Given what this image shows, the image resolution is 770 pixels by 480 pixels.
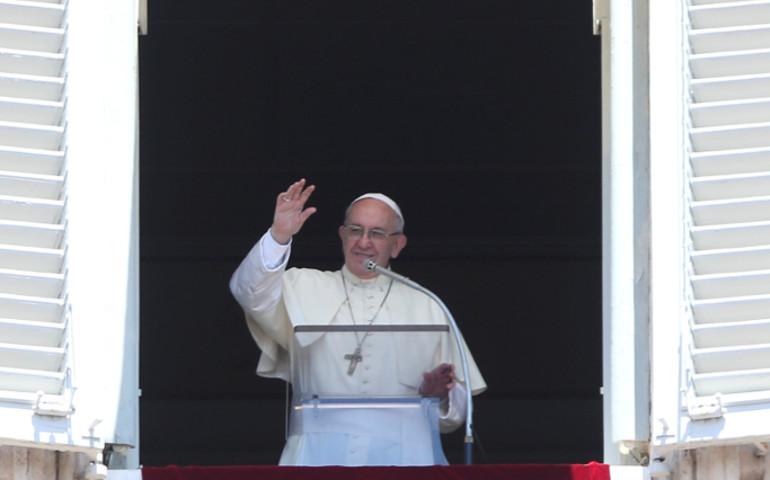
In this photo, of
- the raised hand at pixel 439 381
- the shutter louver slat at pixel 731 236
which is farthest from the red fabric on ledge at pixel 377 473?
the raised hand at pixel 439 381

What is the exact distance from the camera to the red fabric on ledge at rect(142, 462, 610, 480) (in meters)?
4.58

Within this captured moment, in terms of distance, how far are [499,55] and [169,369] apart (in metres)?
1.67

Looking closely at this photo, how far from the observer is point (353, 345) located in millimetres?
5441

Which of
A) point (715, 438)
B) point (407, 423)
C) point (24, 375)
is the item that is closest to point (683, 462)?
point (715, 438)

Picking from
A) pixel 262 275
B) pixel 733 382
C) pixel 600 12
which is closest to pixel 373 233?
pixel 262 275

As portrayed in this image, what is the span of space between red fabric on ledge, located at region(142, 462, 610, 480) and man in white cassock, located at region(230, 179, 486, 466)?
383mm

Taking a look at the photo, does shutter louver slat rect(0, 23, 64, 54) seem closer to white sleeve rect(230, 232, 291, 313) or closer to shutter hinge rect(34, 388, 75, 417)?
shutter hinge rect(34, 388, 75, 417)

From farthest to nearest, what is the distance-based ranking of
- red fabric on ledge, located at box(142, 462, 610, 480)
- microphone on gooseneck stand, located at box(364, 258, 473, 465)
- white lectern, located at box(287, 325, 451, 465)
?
white lectern, located at box(287, 325, 451, 465), microphone on gooseneck stand, located at box(364, 258, 473, 465), red fabric on ledge, located at box(142, 462, 610, 480)

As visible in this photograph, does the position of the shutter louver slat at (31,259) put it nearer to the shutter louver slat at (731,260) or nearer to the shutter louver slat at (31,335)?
the shutter louver slat at (31,335)

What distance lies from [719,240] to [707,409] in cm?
38

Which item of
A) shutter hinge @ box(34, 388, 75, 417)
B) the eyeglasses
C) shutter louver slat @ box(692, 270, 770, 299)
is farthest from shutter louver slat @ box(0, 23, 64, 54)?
shutter louver slat @ box(692, 270, 770, 299)

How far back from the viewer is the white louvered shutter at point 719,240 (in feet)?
14.5

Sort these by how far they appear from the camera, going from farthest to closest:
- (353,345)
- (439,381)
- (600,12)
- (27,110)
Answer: (353,345)
(439,381)
(600,12)
(27,110)

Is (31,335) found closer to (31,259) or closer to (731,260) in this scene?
(31,259)
